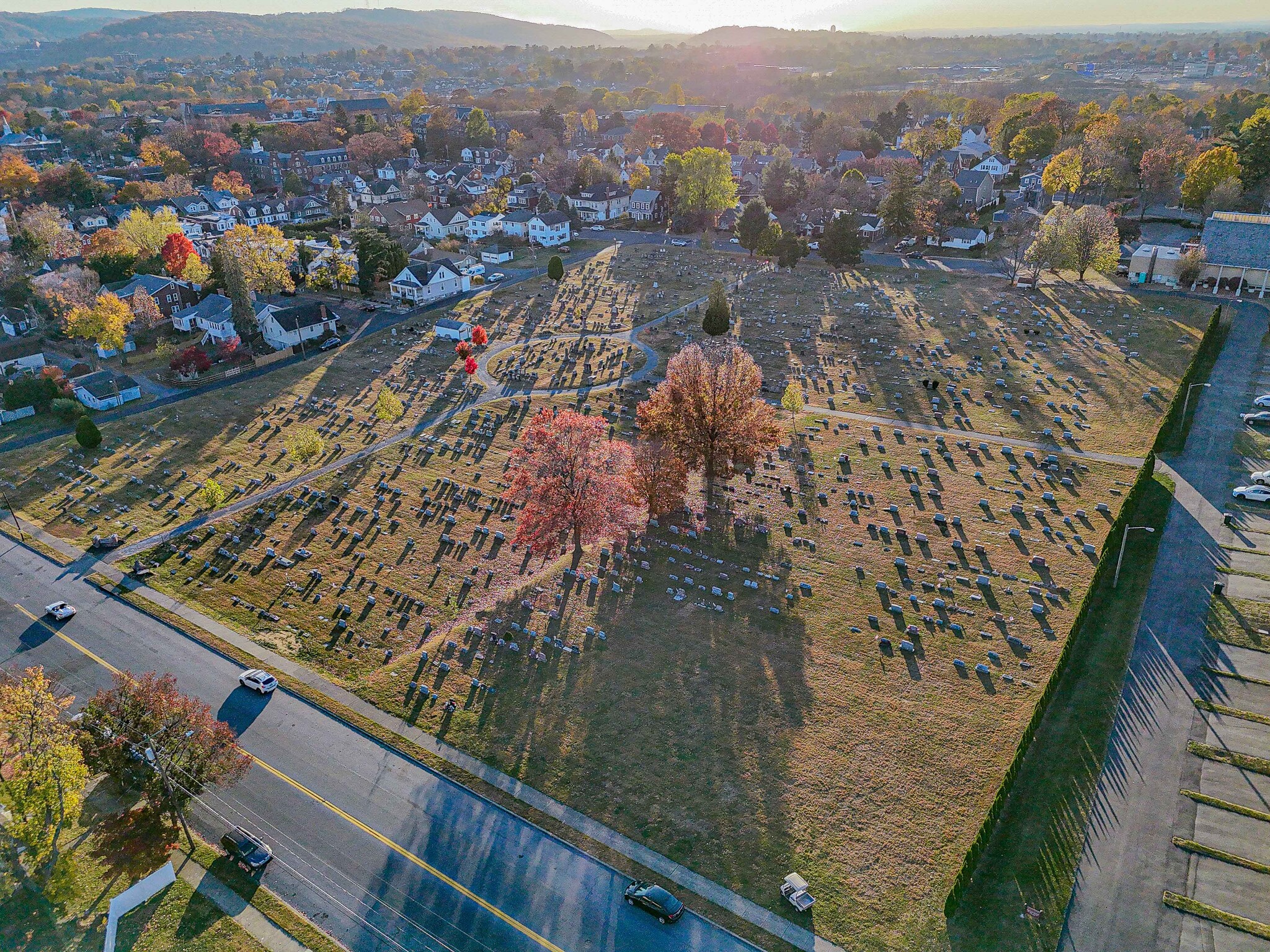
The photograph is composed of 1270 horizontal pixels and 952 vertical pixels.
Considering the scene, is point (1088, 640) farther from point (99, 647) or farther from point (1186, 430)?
point (99, 647)

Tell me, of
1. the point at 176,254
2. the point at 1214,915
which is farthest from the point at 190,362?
the point at 1214,915

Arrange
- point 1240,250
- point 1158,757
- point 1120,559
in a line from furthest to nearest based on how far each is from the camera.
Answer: point 1240,250 < point 1120,559 < point 1158,757

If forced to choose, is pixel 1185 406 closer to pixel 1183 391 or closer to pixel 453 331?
pixel 1183 391

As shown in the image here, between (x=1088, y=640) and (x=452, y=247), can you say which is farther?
(x=452, y=247)

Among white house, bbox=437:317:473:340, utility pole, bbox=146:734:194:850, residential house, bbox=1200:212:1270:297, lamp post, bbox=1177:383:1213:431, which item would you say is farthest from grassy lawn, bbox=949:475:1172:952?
white house, bbox=437:317:473:340

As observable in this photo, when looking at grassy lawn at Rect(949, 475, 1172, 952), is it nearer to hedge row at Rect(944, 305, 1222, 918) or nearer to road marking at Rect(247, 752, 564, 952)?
hedge row at Rect(944, 305, 1222, 918)

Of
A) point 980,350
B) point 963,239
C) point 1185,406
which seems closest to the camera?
point 1185,406

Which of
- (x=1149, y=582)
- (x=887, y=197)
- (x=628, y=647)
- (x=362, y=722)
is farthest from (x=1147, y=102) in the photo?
(x=362, y=722)
